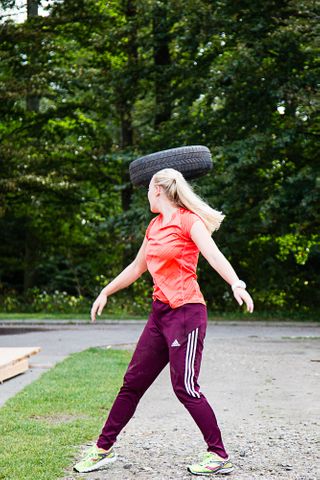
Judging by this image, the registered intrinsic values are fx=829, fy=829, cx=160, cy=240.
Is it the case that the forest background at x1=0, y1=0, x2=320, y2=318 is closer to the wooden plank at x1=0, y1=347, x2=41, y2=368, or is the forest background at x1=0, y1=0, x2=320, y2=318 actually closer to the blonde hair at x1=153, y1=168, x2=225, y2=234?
the wooden plank at x1=0, y1=347, x2=41, y2=368

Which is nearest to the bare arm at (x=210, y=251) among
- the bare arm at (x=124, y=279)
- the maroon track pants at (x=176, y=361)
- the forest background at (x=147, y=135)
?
the maroon track pants at (x=176, y=361)

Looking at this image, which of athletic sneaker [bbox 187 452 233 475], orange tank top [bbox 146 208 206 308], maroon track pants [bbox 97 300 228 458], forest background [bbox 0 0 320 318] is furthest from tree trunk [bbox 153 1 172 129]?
athletic sneaker [bbox 187 452 233 475]

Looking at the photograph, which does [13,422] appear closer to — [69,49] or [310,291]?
[310,291]

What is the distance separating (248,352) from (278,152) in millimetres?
8439

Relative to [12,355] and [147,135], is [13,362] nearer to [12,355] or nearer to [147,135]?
[12,355]

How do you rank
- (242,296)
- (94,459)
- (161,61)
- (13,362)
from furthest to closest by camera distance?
(161,61), (13,362), (94,459), (242,296)

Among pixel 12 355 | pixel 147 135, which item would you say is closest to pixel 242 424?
pixel 12 355

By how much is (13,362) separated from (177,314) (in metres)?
4.92

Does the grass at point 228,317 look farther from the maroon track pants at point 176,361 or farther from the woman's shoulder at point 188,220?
the woman's shoulder at point 188,220

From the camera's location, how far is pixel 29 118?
26.5m

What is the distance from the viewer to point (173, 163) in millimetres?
5270

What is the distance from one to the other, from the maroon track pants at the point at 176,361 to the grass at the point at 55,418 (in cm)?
45

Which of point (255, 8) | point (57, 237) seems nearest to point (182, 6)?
point (255, 8)

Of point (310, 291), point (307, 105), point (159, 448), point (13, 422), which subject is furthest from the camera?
point (310, 291)
